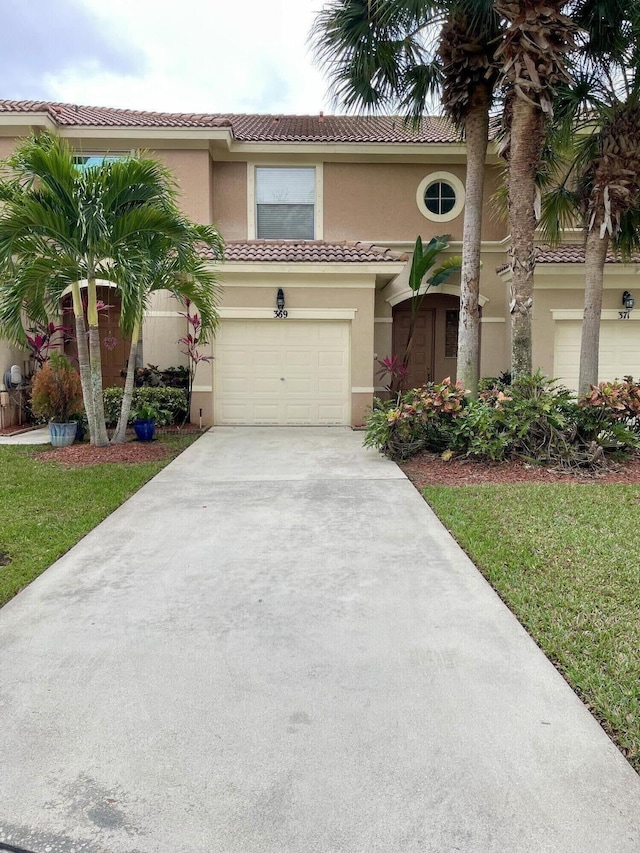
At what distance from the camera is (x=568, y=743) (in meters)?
2.83

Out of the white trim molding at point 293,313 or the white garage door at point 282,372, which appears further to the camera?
the white garage door at point 282,372

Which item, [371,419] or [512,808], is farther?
[371,419]

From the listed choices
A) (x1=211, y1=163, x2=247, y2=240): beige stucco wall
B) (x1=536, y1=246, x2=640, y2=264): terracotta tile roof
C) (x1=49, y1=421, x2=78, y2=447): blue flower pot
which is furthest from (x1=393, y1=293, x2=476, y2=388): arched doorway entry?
(x1=49, y1=421, x2=78, y2=447): blue flower pot

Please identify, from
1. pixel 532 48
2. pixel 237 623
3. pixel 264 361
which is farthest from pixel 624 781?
pixel 264 361

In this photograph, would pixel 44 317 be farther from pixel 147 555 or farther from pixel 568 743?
pixel 568 743

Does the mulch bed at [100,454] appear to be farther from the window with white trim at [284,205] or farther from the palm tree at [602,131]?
the palm tree at [602,131]

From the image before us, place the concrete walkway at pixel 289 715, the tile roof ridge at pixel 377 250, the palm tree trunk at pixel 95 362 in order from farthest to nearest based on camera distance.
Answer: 1. the tile roof ridge at pixel 377 250
2. the palm tree trunk at pixel 95 362
3. the concrete walkway at pixel 289 715

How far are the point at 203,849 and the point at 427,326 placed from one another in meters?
15.6

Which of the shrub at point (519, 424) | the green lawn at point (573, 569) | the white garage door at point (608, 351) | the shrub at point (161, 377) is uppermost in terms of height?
the white garage door at point (608, 351)

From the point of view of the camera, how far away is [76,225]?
8.83 metres

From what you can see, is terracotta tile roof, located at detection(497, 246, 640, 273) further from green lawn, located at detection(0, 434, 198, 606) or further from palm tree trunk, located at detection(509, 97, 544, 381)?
green lawn, located at detection(0, 434, 198, 606)

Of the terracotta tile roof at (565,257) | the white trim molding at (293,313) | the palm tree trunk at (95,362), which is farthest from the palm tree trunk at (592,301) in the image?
the palm tree trunk at (95,362)

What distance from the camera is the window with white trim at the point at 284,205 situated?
50.5 ft

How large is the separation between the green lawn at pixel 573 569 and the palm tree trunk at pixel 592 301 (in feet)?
12.0
